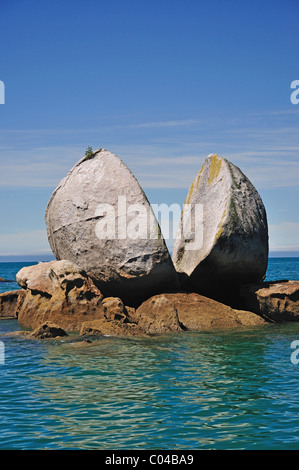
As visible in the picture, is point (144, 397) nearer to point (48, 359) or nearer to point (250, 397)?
point (250, 397)

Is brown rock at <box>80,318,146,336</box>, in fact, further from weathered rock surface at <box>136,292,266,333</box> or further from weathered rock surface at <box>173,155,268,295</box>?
weathered rock surface at <box>173,155,268,295</box>

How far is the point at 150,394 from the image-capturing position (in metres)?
9.85

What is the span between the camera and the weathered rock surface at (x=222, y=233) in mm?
17453

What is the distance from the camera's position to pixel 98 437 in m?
7.79

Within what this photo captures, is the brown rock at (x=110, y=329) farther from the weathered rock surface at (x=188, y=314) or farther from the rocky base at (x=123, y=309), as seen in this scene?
the weathered rock surface at (x=188, y=314)

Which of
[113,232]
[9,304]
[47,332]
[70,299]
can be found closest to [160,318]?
[70,299]

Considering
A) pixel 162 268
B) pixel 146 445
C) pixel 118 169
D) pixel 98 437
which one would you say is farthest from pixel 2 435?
pixel 118 169

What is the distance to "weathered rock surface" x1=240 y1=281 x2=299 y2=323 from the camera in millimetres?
17922

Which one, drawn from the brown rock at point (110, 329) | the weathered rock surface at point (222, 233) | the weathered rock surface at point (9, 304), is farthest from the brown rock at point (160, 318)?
the weathered rock surface at point (9, 304)

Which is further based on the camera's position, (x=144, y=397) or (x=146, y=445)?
(x=144, y=397)

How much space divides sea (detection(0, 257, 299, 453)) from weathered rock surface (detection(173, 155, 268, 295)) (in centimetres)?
322

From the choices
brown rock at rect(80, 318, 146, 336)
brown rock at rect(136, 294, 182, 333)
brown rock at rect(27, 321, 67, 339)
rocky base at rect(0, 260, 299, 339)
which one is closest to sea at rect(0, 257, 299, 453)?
brown rock at rect(27, 321, 67, 339)
